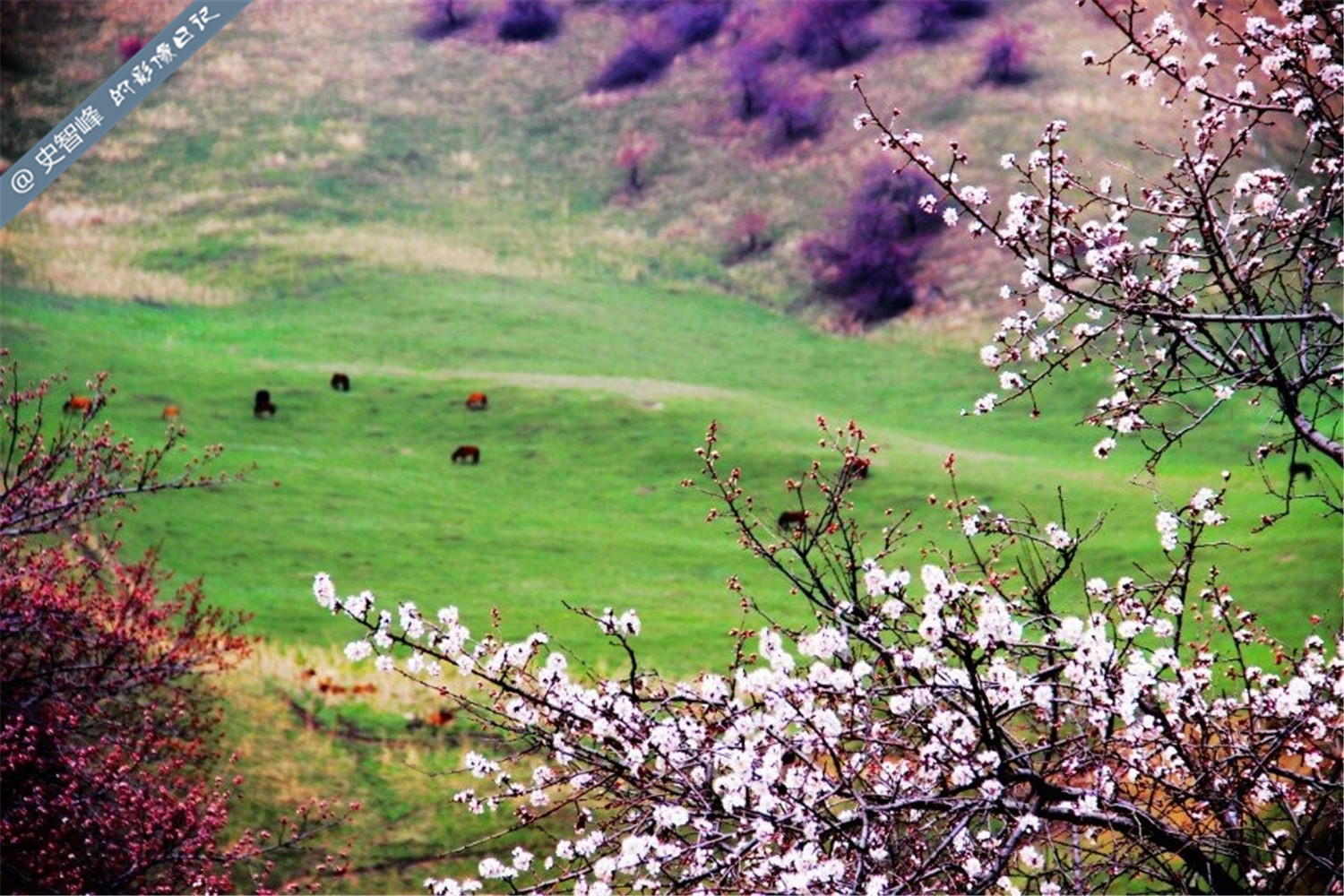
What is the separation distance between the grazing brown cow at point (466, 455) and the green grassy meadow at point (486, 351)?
27 centimetres

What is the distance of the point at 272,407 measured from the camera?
1087 inches

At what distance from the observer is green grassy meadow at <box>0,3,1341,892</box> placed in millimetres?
19062

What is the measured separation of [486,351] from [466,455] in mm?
8107

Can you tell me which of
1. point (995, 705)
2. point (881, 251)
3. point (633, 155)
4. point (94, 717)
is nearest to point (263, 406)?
point (94, 717)

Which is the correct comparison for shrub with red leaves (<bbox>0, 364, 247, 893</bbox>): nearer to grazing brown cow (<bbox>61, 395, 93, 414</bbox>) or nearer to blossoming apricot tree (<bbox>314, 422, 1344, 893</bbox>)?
blossoming apricot tree (<bbox>314, 422, 1344, 893</bbox>)

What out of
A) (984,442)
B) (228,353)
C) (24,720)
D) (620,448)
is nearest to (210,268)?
(228,353)

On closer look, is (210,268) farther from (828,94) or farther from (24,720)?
(24,720)

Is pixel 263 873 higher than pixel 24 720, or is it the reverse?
pixel 24 720

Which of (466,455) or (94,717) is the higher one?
(466,455)

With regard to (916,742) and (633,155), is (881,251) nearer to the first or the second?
(633,155)

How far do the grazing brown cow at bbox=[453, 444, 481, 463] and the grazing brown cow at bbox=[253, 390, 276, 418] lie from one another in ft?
14.3

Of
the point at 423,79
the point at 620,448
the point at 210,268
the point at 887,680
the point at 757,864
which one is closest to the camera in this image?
the point at 757,864

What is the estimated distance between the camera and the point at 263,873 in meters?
13.6

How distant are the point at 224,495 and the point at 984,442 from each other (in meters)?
15.3
